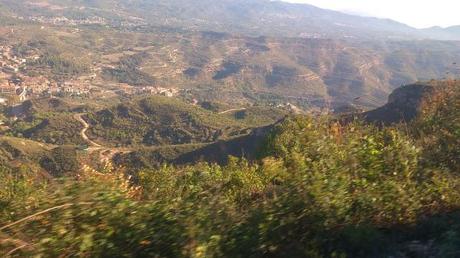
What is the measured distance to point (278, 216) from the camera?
167 inches

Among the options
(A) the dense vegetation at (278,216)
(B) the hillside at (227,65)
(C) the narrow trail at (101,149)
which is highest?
(A) the dense vegetation at (278,216)

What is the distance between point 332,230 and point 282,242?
0.51 metres

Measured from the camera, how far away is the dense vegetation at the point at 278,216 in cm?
369

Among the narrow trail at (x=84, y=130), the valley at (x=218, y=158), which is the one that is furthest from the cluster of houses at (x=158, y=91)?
the narrow trail at (x=84, y=130)

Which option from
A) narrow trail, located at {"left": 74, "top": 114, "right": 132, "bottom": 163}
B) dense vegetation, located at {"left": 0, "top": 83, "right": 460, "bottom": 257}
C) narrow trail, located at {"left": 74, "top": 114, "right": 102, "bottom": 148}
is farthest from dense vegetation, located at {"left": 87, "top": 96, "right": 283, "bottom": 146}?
dense vegetation, located at {"left": 0, "top": 83, "right": 460, "bottom": 257}

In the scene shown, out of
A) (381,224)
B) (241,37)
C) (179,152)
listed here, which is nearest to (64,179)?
(381,224)

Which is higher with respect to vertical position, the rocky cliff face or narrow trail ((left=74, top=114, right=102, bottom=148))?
A: the rocky cliff face

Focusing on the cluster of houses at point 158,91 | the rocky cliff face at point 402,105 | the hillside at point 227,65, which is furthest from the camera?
the hillside at point 227,65

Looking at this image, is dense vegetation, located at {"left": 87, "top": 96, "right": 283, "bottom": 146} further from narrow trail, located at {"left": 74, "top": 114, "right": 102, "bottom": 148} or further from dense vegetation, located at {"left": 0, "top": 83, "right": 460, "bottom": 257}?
dense vegetation, located at {"left": 0, "top": 83, "right": 460, "bottom": 257}

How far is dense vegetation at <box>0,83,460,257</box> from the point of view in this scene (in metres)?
3.69

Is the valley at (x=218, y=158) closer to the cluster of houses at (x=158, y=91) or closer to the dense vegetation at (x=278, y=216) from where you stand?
the dense vegetation at (x=278, y=216)

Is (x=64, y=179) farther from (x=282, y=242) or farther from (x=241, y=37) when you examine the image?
(x=241, y=37)

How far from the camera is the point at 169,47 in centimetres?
16938

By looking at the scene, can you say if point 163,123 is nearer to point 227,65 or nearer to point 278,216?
point 278,216
